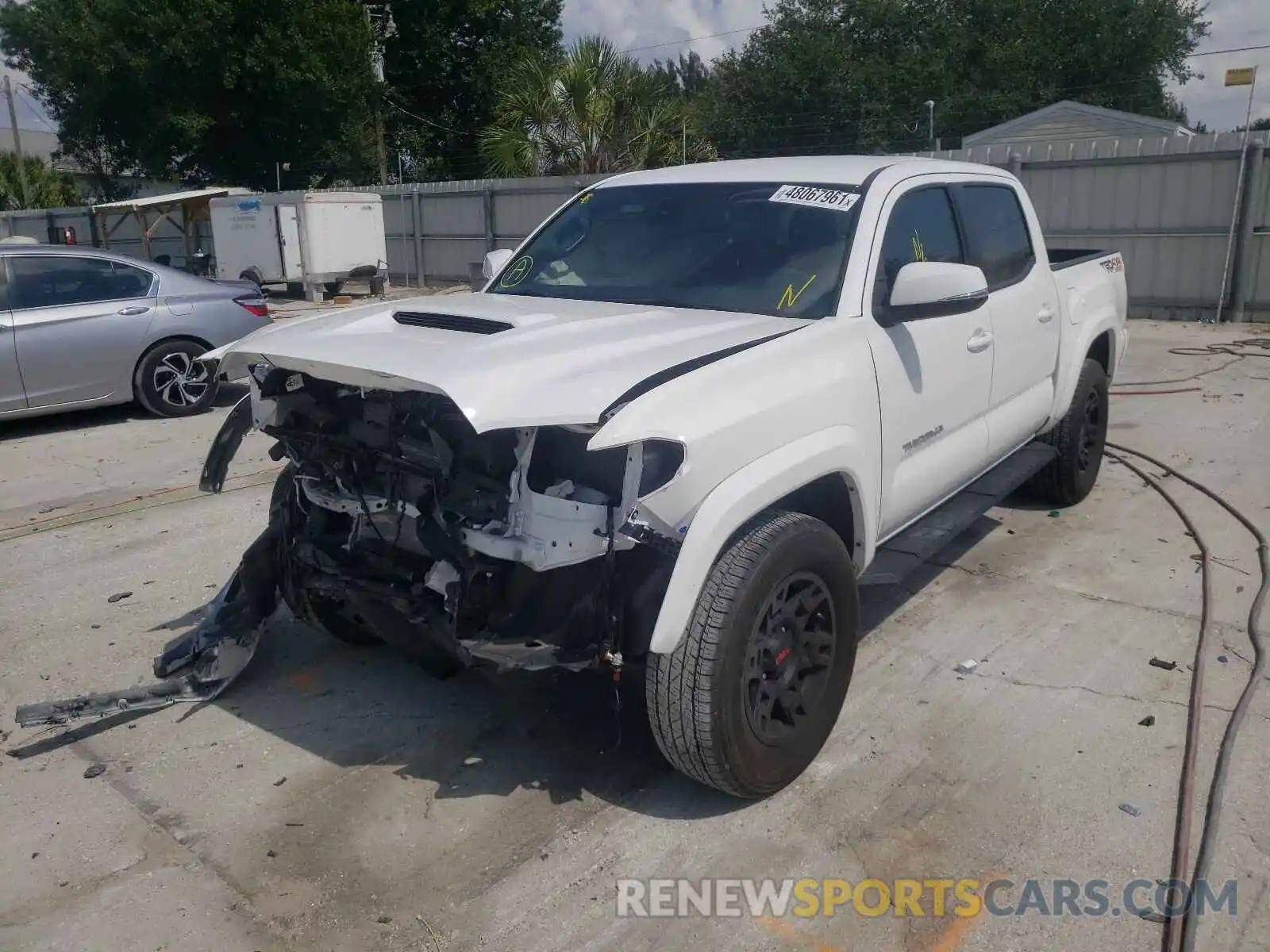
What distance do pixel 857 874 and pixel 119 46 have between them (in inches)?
1375

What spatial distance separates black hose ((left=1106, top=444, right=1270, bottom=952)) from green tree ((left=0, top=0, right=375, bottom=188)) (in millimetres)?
30725

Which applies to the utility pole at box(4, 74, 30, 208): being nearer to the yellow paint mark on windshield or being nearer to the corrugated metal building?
the corrugated metal building

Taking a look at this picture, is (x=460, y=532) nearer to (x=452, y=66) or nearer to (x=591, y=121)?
(x=591, y=121)

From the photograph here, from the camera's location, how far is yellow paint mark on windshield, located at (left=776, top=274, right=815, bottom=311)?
384cm

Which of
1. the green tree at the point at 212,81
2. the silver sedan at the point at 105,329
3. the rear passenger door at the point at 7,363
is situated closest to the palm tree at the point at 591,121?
the silver sedan at the point at 105,329

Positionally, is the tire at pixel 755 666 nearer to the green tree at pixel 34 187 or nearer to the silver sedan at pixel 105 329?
the silver sedan at pixel 105 329

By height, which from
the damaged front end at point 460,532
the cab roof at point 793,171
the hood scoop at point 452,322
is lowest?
the damaged front end at point 460,532

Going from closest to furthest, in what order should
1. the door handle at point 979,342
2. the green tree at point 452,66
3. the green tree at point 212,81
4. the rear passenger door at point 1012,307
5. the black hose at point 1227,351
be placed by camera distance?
1. the door handle at point 979,342
2. the rear passenger door at point 1012,307
3. the black hose at point 1227,351
4. the green tree at point 212,81
5. the green tree at point 452,66

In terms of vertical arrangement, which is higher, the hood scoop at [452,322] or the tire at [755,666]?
the hood scoop at [452,322]

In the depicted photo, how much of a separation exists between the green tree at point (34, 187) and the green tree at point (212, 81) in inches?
245

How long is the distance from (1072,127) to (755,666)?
91.2 ft

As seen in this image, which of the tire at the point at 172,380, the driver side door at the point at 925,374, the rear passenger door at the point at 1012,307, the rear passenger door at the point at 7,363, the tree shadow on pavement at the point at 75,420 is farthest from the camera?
the tire at the point at 172,380

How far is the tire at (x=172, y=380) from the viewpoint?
8.95 metres

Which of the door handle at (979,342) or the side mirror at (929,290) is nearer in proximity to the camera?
the side mirror at (929,290)
